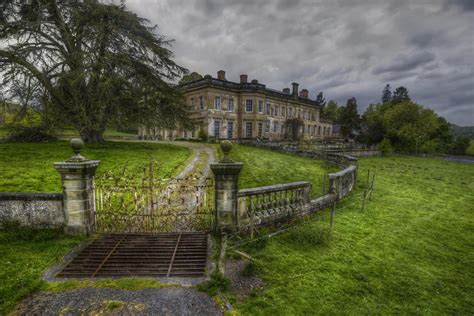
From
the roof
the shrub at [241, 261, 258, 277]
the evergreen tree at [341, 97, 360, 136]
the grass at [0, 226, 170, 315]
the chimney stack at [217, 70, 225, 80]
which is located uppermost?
the chimney stack at [217, 70, 225, 80]

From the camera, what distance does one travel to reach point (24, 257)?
14.5 ft

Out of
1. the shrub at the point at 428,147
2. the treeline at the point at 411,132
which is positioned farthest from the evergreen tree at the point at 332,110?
the shrub at the point at 428,147

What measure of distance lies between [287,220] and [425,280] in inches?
125

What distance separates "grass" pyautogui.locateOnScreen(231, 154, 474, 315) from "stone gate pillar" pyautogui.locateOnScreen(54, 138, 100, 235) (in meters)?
3.99

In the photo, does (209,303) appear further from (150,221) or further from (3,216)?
(3,216)

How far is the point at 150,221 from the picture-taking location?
6.25 m

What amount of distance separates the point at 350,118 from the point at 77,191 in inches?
2541

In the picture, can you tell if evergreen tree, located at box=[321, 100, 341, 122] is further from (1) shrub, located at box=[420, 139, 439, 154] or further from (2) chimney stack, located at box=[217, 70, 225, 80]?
(2) chimney stack, located at box=[217, 70, 225, 80]

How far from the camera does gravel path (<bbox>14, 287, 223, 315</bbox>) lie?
319cm

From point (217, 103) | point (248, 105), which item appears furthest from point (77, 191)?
point (248, 105)

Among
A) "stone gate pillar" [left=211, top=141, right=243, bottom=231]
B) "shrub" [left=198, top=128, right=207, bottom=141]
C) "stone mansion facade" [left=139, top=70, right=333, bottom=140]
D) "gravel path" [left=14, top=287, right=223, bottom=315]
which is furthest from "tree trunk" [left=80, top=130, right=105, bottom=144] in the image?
"gravel path" [left=14, top=287, right=223, bottom=315]

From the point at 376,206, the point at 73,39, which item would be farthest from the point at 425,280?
the point at 73,39

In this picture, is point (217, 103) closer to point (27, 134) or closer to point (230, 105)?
point (230, 105)

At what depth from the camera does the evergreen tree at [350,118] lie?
5872 cm
